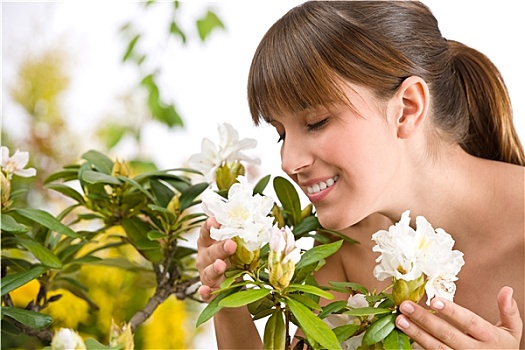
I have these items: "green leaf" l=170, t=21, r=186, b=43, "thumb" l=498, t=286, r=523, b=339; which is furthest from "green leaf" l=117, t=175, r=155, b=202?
"green leaf" l=170, t=21, r=186, b=43

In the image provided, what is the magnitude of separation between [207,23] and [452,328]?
4.35ft

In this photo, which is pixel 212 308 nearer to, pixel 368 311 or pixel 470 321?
pixel 368 311

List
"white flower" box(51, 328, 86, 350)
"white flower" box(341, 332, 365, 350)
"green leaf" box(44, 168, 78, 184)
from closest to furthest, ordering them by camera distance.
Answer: "white flower" box(51, 328, 86, 350), "white flower" box(341, 332, 365, 350), "green leaf" box(44, 168, 78, 184)

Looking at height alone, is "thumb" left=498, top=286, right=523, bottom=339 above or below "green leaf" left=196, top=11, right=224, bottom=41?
below

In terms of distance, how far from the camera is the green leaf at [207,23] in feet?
6.41

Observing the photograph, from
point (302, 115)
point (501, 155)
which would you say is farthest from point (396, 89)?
point (501, 155)

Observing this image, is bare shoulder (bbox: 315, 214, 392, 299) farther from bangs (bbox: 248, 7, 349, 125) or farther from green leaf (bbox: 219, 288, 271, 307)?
green leaf (bbox: 219, 288, 271, 307)

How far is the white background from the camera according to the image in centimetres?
198

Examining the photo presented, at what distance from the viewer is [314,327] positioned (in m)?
0.79

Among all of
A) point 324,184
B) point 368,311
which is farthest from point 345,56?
point 368,311

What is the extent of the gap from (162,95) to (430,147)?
1.03m

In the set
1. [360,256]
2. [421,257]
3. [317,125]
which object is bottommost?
[360,256]

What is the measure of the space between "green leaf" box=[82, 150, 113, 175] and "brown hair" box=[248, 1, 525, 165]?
0.95 feet

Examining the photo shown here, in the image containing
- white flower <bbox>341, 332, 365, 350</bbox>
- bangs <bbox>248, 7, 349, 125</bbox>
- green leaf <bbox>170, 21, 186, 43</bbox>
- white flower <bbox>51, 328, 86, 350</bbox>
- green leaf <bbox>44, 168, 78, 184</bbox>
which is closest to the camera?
white flower <bbox>51, 328, 86, 350</bbox>
